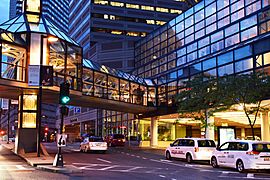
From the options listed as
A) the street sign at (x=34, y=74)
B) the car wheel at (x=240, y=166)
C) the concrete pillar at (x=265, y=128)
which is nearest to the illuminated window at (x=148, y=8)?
the concrete pillar at (x=265, y=128)

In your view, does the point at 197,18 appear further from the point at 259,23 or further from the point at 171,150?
the point at 171,150

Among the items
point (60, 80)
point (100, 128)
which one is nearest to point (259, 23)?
point (60, 80)

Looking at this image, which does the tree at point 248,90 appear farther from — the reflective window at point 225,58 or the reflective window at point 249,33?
the reflective window at point 249,33

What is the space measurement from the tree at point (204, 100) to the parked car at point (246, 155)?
6172 mm

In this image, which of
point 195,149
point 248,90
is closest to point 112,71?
point 195,149

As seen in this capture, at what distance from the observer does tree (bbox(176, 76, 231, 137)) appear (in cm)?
2756

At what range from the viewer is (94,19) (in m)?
91.9

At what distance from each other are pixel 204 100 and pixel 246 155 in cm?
1151

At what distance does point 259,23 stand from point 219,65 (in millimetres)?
5796

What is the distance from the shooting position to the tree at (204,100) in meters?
27.6

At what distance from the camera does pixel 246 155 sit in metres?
19.4

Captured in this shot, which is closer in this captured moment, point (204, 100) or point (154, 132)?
point (204, 100)

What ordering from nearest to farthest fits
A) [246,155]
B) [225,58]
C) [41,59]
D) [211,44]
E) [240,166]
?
[246,155], [240,166], [41,59], [225,58], [211,44]

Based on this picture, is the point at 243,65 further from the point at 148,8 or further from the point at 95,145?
the point at 148,8
